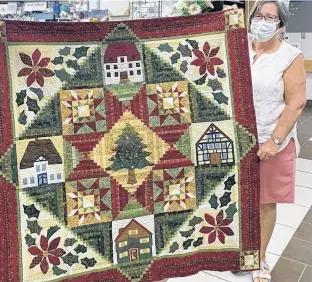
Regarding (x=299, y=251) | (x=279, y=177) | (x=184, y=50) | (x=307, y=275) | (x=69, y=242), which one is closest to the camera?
(x=69, y=242)

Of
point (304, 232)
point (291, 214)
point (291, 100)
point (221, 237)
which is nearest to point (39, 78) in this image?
point (221, 237)

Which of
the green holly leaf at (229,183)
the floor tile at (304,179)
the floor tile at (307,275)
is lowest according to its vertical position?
the floor tile at (307,275)

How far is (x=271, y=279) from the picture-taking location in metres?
2.37

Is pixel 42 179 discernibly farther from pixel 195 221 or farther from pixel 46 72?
pixel 195 221

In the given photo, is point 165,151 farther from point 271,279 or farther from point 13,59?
point 271,279

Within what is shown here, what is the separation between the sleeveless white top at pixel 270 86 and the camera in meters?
1.99

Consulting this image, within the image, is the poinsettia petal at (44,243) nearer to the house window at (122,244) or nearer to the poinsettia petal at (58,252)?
the poinsettia petal at (58,252)

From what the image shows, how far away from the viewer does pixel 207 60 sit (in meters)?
1.74

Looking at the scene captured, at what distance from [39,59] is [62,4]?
11.7 feet

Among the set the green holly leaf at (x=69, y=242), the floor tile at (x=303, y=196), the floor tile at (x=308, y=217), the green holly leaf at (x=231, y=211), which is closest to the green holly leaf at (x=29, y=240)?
the green holly leaf at (x=69, y=242)

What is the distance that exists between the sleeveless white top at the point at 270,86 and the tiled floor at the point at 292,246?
2.96 ft

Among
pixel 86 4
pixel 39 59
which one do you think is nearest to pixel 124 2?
pixel 86 4

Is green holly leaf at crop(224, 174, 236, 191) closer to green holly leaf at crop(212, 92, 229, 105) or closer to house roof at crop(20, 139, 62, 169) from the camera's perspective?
green holly leaf at crop(212, 92, 229, 105)

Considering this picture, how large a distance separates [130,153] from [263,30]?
0.95 m
